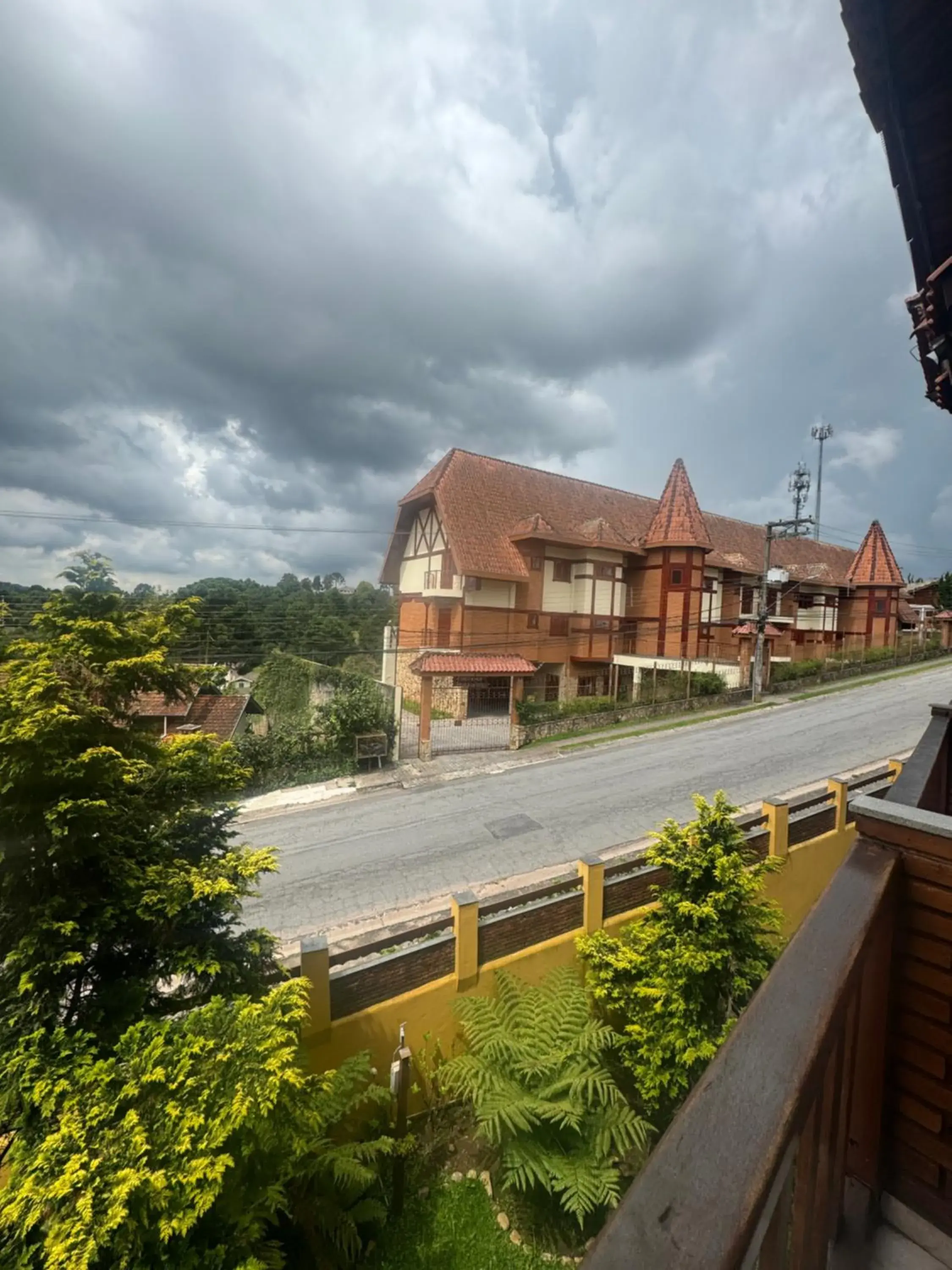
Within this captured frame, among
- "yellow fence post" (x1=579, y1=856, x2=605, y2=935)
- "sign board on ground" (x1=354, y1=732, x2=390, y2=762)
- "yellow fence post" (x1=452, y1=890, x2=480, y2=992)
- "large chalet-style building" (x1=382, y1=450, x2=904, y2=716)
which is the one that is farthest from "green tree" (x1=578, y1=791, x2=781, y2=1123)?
"large chalet-style building" (x1=382, y1=450, x2=904, y2=716)

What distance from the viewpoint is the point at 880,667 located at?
1049 inches

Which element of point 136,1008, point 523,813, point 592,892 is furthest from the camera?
point 523,813

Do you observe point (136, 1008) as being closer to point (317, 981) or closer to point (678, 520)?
point (317, 981)

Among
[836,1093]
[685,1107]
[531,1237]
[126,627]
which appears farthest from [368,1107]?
[685,1107]

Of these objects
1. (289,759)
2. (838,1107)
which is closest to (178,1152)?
(838,1107)

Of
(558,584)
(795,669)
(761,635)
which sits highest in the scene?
(558,584)

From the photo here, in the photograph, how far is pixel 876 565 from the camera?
29688 mm

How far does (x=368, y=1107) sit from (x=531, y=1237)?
5.02 ft

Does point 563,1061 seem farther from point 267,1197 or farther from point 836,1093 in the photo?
point 836,1093

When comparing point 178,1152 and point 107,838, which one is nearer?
point 178,1152

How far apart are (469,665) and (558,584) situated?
5.67 m

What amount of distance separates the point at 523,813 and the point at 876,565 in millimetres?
29024

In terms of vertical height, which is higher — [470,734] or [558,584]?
[558,584]

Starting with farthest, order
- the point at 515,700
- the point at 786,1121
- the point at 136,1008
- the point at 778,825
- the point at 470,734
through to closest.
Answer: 1. the point at 470,734
2. the point at 515,700
3. the point at 778,825
4. the point at 136,1008
5. the point at 786,1121
